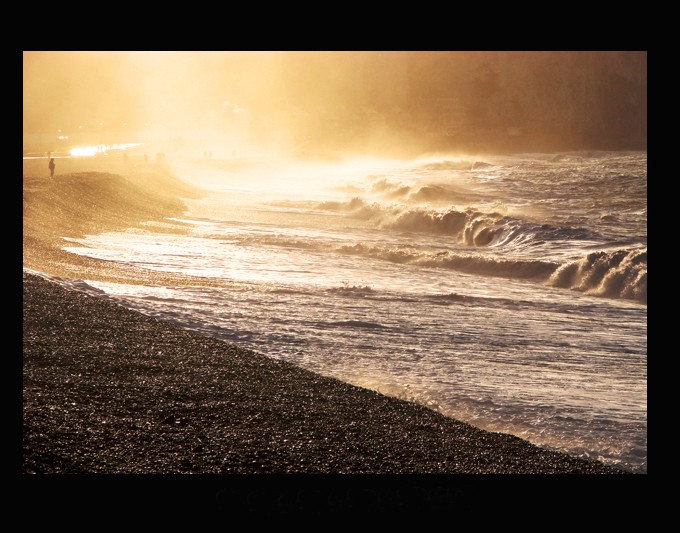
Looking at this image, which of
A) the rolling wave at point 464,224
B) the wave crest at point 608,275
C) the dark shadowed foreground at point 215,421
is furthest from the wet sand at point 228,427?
the rolling wave at point 464,224

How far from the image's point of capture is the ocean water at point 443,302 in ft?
23.5

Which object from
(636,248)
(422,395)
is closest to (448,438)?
(422,395)

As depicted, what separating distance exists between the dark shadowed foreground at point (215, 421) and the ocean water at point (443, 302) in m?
0.45

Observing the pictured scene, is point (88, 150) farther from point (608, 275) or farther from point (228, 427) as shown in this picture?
point (228, 427)

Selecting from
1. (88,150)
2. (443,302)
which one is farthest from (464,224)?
(88,150)

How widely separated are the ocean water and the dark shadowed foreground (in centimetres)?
45

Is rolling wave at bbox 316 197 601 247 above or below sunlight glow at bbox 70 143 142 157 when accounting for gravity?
below

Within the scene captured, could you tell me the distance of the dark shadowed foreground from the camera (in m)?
5.46

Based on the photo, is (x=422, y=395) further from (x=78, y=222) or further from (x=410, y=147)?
(x=410, y=147)

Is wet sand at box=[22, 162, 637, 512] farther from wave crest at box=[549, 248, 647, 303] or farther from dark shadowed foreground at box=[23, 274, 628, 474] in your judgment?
wave crest at box=[549, 248, 647, 303]

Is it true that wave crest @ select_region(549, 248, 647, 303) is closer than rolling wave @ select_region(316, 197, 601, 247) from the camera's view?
Yes

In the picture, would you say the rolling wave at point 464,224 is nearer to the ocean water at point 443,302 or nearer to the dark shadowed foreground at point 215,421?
the ocean water at point 443,302

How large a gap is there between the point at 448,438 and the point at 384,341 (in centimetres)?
286

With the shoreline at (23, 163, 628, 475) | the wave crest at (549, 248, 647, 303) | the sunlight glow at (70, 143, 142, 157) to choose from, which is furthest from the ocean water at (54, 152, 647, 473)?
the sunlight glow at (70, 143, 142, 157)
